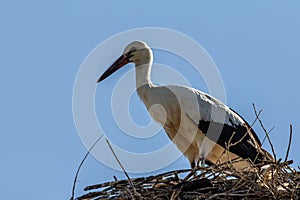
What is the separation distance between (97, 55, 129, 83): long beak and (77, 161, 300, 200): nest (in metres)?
2.09

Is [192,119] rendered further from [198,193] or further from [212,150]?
[198,193]

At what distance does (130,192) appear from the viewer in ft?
19.7

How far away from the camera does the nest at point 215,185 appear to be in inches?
230

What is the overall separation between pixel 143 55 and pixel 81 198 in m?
2.46

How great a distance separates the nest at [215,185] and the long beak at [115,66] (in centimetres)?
209

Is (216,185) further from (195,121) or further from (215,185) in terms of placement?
(195,121)

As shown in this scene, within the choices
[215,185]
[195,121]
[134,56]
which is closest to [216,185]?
[215,185]

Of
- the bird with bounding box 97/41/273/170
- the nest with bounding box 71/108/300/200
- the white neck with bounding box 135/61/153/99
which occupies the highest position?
the white neck with bounding box 135/61/153/99

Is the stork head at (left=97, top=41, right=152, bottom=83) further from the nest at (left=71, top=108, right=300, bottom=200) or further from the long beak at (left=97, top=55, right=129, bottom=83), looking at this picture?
the nest at (left=71, top=108, right=300, bottom=200)

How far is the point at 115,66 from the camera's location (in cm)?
845

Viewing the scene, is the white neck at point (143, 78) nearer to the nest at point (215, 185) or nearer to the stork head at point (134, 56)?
the stork head at point (134, 56)

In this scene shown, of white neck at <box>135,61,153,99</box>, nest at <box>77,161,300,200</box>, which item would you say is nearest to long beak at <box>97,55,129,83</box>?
white neck at <box>135,61,153,99</box>

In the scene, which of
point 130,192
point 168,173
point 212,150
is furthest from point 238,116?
point 130,192

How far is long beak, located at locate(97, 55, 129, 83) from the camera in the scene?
8359 millimetres
